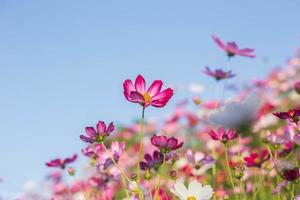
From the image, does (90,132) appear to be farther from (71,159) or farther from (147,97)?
(71,159)

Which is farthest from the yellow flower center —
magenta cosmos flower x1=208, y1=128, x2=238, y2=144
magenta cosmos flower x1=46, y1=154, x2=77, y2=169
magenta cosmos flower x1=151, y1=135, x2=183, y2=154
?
magenta cosmos flower x1=46, y1=154, x2=77, y2=169

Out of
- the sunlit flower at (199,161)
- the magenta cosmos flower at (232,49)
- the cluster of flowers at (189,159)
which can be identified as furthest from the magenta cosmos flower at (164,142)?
the magenta cosmos flower at (232,49)

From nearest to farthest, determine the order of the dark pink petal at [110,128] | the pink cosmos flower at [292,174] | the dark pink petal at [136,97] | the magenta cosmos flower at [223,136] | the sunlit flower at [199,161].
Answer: the dark pink petal at [136,97]
the dark pink petal at [110,128]
the pink cosmos flower at [292,174]
the magenta cosmos flower at [223,136]
the sunlit flower at [199,161]

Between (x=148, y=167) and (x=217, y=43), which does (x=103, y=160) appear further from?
(x=217, y=43)

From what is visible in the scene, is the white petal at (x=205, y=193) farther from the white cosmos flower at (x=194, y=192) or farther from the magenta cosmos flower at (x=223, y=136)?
the magenta cosmos flower at (x=223, y=136)

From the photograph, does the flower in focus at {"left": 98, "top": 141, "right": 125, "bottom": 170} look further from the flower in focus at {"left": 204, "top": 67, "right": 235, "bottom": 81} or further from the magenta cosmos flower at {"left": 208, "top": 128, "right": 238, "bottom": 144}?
the flower in focus at {"left": 204, "top": 67, "right": 235, "bottom": 81}

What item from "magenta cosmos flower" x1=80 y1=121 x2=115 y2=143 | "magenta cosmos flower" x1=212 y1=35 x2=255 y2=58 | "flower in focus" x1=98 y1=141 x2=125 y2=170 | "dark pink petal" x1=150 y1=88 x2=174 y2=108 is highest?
"magenta cosmos flower" x1=212 y1=35 x2=255 y2=58

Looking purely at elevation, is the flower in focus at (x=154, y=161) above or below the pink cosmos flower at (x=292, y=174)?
above

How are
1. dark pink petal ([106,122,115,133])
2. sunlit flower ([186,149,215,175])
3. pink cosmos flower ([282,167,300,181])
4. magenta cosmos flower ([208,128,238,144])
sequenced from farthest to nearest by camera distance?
sunlit flower ([186,149,215,175]) → magenta cosmos flower ([208,128,238,144]) → pink cosmos flower ([282,167,300,181]) → dark pink petal ([106,122,115,133])
